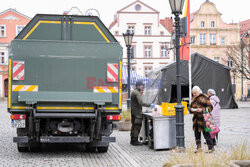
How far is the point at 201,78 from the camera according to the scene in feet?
106

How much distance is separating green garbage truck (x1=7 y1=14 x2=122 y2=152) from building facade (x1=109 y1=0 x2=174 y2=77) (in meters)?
52.6

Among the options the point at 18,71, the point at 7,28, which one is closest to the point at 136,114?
the point at 18,71

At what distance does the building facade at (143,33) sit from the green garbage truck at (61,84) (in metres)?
52.6

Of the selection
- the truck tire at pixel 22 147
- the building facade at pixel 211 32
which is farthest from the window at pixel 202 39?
the truck tire at pixel 22 147

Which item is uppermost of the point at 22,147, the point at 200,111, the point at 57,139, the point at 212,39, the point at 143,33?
the point at 143,33

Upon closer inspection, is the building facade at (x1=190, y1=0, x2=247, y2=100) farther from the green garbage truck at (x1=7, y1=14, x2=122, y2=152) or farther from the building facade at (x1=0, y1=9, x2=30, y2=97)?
the green garbage truck at (x1=7, y1=14, x2=122, y2=152)

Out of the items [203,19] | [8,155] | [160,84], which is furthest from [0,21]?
[8,155]

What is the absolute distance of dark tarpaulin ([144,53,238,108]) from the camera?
3191 centimetres

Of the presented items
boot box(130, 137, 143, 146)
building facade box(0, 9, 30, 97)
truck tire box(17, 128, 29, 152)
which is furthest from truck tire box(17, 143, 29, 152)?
building facade box(0, 9, 30, 97)

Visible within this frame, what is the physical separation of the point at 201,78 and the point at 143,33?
3195 centimetres

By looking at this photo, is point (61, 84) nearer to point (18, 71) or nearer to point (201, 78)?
point (18, 71)

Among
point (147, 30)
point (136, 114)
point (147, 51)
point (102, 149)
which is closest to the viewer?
point (102, 149)

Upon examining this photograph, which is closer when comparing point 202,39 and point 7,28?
point 7,28

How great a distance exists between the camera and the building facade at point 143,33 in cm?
6200
